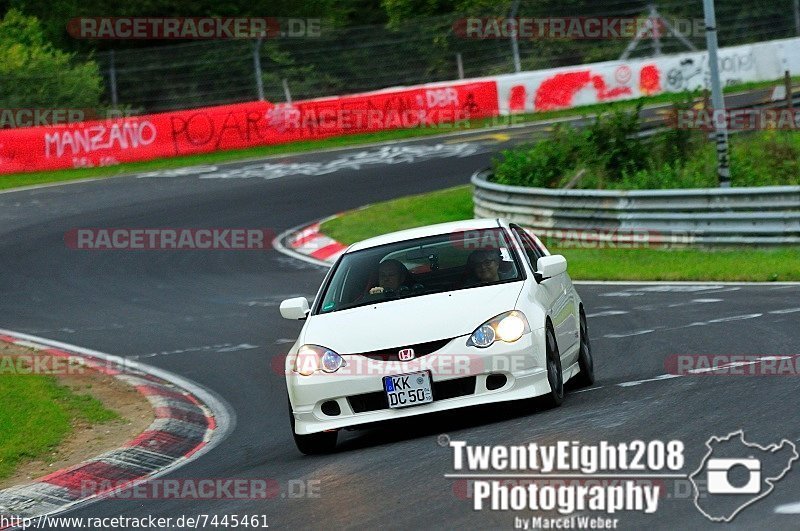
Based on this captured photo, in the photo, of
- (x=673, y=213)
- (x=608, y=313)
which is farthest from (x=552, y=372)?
(x=673, y=213)

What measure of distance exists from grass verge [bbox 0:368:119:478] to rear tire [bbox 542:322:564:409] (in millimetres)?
3836

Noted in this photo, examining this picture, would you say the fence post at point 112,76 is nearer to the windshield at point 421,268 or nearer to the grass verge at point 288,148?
the grass verge at point 288,148

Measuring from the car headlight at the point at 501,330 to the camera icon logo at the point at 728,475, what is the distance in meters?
2.19

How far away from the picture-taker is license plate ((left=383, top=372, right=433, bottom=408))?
30.0 ft

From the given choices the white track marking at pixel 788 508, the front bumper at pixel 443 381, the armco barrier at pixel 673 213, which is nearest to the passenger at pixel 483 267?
the front bumper at pixel 443 381

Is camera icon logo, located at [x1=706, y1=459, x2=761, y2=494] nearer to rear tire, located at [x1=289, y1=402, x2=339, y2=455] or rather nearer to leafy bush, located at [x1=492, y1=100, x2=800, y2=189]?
rear tire, located at [x1=289, y1=402, x2=339, y2=455]

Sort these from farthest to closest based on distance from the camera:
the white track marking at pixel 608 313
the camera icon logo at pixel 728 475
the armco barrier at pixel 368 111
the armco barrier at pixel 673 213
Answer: the armco barrier at pixel 368 111
the armco barrier at pixel 673 213
the white track marking at pixel 608 313
the camera icon logo at pixel 728 475

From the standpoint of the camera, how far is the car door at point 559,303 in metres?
10.1

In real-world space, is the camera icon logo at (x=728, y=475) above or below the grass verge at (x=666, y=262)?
above

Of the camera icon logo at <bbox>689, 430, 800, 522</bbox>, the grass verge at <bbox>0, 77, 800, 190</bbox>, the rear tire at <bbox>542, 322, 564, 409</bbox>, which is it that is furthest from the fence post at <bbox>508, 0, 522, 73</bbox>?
the camera icon logo at <bbox>689, 430, 800, 522</bbox>

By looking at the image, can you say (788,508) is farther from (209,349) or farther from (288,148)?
(288,148)

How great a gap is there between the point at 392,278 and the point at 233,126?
84.9 ft

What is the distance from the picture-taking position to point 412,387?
30.0 feet

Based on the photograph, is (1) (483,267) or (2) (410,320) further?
(1) (483,267)
